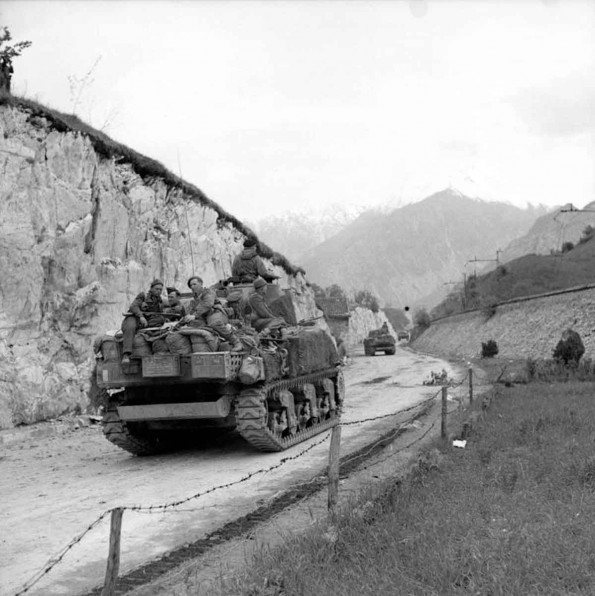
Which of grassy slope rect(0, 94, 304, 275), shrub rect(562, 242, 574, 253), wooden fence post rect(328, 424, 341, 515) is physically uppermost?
shrub rect(562, 242, 574, 253)

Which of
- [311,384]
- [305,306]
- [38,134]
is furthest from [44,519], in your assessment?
[305,306]

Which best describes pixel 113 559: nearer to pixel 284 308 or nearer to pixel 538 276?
pixel 284 308

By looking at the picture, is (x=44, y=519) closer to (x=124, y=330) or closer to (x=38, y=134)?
(x=124, y=330)

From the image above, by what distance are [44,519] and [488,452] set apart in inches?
204

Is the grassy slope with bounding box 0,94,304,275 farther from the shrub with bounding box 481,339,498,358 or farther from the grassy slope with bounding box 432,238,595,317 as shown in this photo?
the grassy slope with bounding box 432,238,595,317

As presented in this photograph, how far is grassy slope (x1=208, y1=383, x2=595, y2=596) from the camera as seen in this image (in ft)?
14.8

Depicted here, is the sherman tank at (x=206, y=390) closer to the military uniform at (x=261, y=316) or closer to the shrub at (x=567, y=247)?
the military uniform at (x=261, y=316)

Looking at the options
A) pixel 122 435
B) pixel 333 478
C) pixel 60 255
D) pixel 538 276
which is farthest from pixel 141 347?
pixel 538 276

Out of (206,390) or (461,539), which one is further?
(206,390)

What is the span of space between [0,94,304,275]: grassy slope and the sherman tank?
7.97m

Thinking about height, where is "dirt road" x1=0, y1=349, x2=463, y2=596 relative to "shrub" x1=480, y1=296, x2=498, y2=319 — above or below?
below

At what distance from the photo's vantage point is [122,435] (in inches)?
421

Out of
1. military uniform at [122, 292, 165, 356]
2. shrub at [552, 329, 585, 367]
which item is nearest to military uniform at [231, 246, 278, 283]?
military uniform at [122, 292, 165, 356]

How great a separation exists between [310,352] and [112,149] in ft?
31.6
